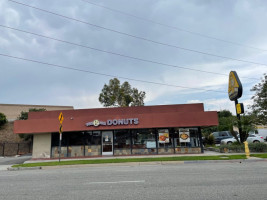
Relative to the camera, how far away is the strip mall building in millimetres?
18953

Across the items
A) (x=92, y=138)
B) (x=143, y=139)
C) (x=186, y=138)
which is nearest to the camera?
(x=186, y=138)

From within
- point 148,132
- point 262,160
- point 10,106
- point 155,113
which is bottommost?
point 262,160

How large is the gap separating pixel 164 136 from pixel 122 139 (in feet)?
13.2

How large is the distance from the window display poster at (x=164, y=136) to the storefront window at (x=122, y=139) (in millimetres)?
2978

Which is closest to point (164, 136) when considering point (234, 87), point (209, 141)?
point (234, 87)

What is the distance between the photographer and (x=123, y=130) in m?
20.3

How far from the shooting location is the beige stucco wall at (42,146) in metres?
20.4

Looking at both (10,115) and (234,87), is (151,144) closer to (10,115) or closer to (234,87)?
(234,87)

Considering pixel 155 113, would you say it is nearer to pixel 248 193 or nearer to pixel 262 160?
pixel 262 160

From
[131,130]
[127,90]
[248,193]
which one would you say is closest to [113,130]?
[131,130]

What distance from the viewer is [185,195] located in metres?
5.54

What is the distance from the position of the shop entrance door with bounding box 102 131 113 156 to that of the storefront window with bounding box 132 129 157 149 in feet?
7.46

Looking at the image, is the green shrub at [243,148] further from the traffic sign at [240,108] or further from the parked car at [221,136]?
the parked car at [221,136]

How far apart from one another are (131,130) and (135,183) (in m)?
12.8
